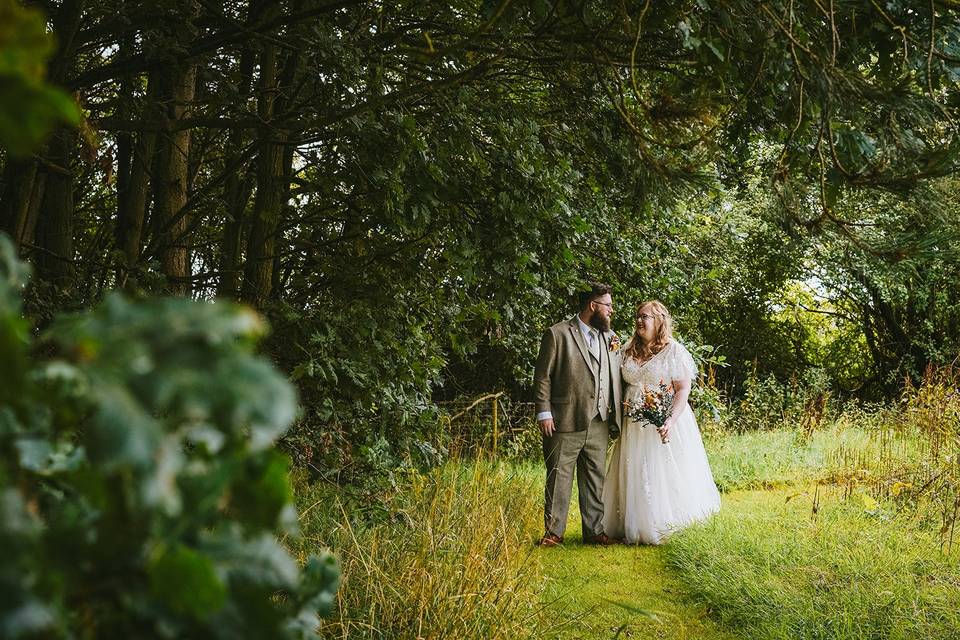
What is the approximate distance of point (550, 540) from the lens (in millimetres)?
6344

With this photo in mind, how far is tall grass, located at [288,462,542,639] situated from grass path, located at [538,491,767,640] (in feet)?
0.80

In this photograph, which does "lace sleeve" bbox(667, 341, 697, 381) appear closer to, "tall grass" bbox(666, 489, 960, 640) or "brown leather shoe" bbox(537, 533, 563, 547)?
"tall grass" bbox(666, 489, 960, 640)

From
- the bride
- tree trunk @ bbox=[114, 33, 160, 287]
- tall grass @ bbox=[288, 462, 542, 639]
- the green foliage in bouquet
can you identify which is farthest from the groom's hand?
the green foliage in bouquet

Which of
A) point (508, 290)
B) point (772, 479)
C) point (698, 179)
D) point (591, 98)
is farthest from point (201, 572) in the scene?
point (772, 479)

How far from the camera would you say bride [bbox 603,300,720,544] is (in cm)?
655

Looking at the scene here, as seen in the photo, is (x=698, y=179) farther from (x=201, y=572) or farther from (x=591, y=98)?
(x=201, y=572)

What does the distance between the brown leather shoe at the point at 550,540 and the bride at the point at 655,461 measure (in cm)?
57

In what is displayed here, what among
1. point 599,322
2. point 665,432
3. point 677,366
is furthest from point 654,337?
point 665,432

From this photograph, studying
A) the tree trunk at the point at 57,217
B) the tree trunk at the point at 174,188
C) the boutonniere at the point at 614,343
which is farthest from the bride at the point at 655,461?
the tree trunk at the point at 57,217

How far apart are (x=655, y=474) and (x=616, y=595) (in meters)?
1.75

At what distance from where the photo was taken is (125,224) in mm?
5750

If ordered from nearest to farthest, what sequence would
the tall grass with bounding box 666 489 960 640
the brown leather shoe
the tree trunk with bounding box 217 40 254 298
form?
1. the tall grass with bounding box 666 489 960 640
2. the tree trunk with bounding box 217 40 254 298
3. the brown leather shoe

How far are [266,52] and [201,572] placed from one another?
5830 mm

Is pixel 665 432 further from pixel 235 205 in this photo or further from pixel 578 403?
pixel 235 205
